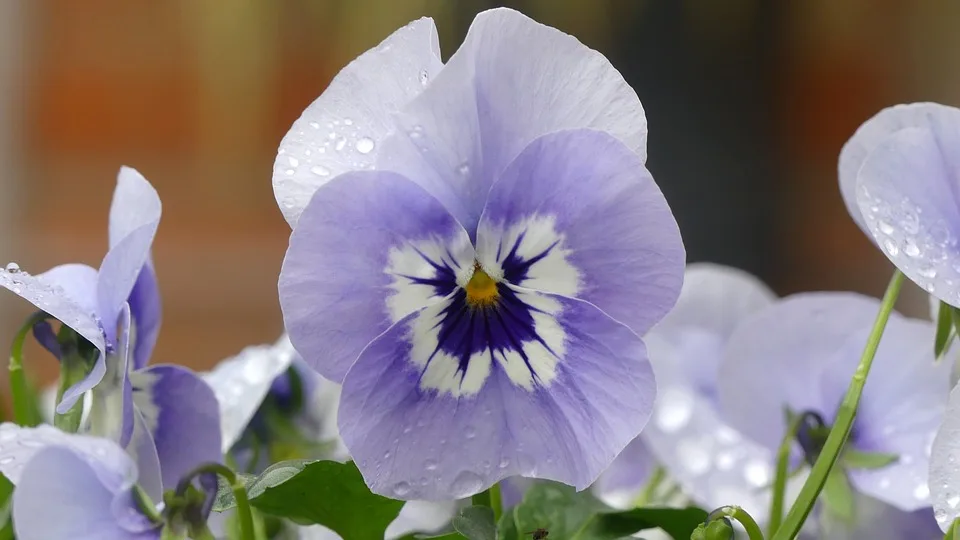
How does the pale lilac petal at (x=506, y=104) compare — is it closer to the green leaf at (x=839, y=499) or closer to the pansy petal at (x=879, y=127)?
the pansy petal at (x=879, y=127)

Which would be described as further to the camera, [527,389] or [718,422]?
[718,422]

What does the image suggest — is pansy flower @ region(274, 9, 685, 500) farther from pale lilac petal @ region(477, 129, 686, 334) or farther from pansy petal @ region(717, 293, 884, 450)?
pansy petal @ region(717, 293, 884, 450)

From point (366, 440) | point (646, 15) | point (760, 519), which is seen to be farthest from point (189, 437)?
point (646, 15)

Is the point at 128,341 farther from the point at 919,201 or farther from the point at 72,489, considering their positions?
the point at 919,201

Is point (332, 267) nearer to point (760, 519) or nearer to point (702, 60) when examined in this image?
point (760, 519)

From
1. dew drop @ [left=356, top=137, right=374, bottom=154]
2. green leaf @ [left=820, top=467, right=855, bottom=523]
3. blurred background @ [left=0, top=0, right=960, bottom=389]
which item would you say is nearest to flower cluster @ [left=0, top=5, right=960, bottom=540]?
dew drop @ [left=356, top=137, right=374, bottom=154]

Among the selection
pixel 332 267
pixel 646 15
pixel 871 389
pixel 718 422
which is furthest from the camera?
pixel 646 15
